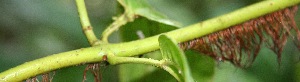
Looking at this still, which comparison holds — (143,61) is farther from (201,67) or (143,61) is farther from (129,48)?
(201,67)

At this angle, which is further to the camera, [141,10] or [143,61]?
[141,10]

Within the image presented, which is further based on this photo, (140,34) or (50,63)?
(140,34)

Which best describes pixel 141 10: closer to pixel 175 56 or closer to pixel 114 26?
pixel 114 26

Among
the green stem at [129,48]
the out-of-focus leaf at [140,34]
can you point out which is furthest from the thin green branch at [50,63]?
the out-of-focus leaf at [140,34]

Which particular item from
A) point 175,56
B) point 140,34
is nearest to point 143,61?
point 175,56

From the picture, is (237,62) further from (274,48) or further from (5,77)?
(5,77)

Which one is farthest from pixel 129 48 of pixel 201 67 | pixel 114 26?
pixel 201 67

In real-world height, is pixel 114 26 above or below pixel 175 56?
above

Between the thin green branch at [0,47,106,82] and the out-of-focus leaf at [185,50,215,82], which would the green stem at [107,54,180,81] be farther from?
the out-of-focus leaf at [185,50,215,82]

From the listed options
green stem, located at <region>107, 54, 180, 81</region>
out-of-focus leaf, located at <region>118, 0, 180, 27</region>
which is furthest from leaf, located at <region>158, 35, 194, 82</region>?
out-of-focus leaf, located at <region>118, 0, 180, 27</region>
